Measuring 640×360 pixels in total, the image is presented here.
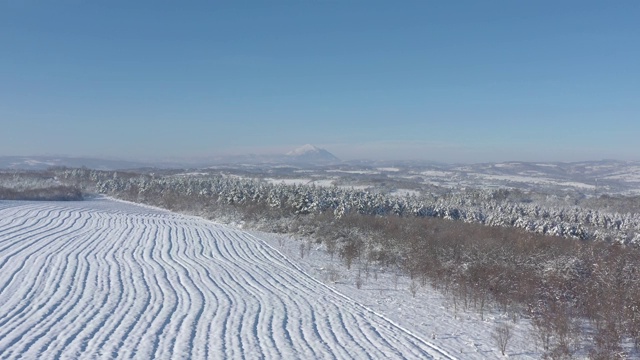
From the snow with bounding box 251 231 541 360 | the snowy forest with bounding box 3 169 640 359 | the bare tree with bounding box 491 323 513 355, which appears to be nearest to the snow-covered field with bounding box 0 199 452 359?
the snow with bounding box 251 231 541 360

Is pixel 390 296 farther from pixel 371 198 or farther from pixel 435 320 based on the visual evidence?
pixel 371 198

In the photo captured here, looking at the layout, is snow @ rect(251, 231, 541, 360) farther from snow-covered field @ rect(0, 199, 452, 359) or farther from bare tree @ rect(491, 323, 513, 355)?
snow-covered field @ rect(0, 199, 452, 359)

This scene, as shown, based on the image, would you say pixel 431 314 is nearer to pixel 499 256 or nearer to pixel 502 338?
pixel 502 338

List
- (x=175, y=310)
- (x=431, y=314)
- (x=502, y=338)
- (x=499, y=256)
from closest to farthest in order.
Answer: (x=502, y=338) → (x=175, y=310) → (x=431, y=314) → (x=499, y=256)

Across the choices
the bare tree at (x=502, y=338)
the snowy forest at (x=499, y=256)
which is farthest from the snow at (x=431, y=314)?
the snowy forest at (x=499, y=256)

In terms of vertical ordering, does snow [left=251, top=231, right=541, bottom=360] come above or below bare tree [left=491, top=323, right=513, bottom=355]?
below

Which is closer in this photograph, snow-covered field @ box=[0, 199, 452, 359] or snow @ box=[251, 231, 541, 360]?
snow-covered field @ box=[0, 199, 452, 359]

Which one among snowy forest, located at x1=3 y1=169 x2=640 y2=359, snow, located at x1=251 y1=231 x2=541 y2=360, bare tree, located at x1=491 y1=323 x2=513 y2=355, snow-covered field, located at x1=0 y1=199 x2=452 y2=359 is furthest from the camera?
snowy forest, located at x1=3 y1=169 x2=640 y2=359

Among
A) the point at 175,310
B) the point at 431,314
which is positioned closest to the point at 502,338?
the point at 431,314

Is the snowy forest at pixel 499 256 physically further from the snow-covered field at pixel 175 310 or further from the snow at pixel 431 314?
the snow-covered field at pixel 175 310
